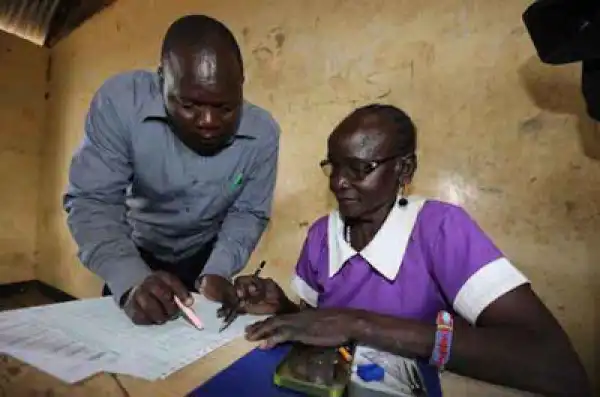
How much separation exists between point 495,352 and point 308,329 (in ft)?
1.06

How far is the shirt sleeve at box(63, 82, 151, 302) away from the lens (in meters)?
0.97

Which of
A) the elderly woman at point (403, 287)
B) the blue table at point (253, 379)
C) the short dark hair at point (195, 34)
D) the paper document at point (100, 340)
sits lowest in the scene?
the paper document at point (100, 340)

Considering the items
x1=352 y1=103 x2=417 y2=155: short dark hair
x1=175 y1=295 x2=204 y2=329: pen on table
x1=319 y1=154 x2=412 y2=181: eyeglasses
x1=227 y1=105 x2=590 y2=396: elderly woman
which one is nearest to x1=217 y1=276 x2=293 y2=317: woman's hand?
x1=227 y1=105 x2=590 y2=396: elderly woman

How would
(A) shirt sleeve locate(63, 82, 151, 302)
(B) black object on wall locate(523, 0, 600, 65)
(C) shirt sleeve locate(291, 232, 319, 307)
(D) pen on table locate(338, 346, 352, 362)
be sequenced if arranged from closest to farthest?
(D) pen on table locate(338, 346, 352, 362), (B) black object on wall locate(523, 0, 600, 65), (A) shirt sleeve locate(63, 82, 151, 302), (C) shirt sleeve locate(291, 232, 319, 307)

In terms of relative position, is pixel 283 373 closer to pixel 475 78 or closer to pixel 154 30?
pixel 475 78

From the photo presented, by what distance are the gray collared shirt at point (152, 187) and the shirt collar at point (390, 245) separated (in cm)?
29

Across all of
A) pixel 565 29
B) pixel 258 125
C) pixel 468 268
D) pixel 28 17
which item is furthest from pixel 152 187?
pixel 28 17

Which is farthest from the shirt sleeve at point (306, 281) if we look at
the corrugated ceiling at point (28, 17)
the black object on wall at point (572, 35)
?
the corrugated ceiling at point (28, 17)

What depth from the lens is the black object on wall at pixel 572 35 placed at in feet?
2.75

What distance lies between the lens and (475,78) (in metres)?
1.37

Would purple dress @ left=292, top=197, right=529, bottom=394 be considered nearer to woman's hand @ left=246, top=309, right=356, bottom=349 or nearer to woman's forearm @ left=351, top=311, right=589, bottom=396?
woman's forearm @ left=351, top=311, right=589, bottom=396

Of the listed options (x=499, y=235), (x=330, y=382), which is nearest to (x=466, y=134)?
(x=499, y=235)

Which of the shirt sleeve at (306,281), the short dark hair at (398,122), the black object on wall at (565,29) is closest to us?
the black object on wall at (565,29)

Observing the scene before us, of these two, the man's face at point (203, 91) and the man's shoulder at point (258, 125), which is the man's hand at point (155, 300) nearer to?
the man's face at point (203, 91)
